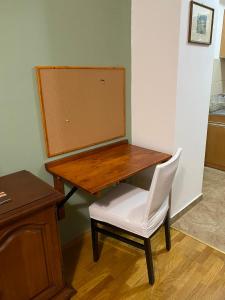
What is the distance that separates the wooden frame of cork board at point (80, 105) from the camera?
63.6 inches

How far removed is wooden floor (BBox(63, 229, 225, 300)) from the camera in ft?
5.17

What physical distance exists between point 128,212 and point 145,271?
501mm

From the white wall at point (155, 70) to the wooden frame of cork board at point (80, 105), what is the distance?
0.16 metres

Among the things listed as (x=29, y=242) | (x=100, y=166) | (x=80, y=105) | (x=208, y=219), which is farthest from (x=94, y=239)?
(x=208, y=219)

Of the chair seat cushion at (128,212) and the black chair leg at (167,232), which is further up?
the chair seat cushion at (128,212)

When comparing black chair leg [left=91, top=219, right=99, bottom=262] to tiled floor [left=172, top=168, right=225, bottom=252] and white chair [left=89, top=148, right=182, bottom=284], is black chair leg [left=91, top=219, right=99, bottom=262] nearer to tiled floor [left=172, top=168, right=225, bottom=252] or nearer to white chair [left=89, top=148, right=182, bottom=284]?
white chair [left=89, top=148, right=182, bottom=284]

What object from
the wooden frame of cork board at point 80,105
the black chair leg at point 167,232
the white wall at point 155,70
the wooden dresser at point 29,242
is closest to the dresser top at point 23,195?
the wooden dresser at point 29,242

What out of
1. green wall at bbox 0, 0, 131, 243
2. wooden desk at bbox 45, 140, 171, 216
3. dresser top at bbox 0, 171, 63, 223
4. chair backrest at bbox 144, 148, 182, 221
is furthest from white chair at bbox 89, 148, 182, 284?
dresser top at bbox 0, 171, 63, 223

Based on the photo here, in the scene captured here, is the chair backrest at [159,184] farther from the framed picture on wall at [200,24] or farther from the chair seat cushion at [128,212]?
the framed picture on wall at [200,24]

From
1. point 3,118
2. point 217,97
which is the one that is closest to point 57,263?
point 3,118

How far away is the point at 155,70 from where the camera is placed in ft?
6.31

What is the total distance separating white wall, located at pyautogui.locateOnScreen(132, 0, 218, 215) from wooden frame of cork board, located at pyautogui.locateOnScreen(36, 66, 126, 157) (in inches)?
8.0

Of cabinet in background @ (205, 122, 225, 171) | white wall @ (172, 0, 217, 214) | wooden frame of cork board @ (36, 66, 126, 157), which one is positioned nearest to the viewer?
wooden frame of cork board @ (36, 66, 126, 157)

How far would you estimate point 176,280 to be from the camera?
166cm
